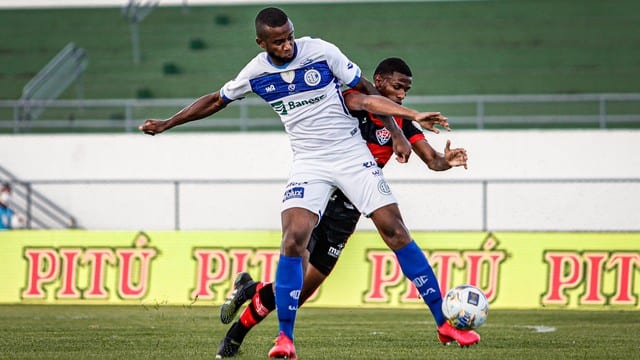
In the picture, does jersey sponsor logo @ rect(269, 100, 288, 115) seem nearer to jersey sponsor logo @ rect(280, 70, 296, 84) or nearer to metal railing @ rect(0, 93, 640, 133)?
jersey sponsor logo @ rect(280, 70, 296, 84)

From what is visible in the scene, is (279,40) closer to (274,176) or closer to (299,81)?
(299,81)

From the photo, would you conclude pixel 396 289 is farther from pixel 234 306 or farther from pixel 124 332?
pixel 234 306

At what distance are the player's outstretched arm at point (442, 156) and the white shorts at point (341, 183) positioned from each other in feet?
1.40

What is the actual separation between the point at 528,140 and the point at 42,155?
9508 mm

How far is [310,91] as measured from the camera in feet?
25.7

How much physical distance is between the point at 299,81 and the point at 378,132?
1000 mm

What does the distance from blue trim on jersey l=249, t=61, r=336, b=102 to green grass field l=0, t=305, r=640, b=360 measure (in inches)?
73.3

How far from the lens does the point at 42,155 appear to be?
76.4 ft

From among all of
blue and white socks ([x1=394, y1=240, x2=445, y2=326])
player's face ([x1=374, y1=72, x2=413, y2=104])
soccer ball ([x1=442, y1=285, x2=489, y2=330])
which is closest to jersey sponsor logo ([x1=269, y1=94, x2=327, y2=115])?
player's face ([x1=374, y1=72, x2=413, y2=104])

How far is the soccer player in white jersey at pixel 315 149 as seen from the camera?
767cm

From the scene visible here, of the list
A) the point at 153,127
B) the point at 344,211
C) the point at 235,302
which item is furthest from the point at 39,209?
the point at 344,211

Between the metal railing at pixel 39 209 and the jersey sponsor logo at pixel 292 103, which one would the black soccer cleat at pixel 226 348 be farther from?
the metal railing at pixel 39 209

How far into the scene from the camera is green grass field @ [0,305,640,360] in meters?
8.58

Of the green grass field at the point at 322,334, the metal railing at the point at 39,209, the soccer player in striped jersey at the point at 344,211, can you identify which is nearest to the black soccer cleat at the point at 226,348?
the green grass field at the point at 322,334
